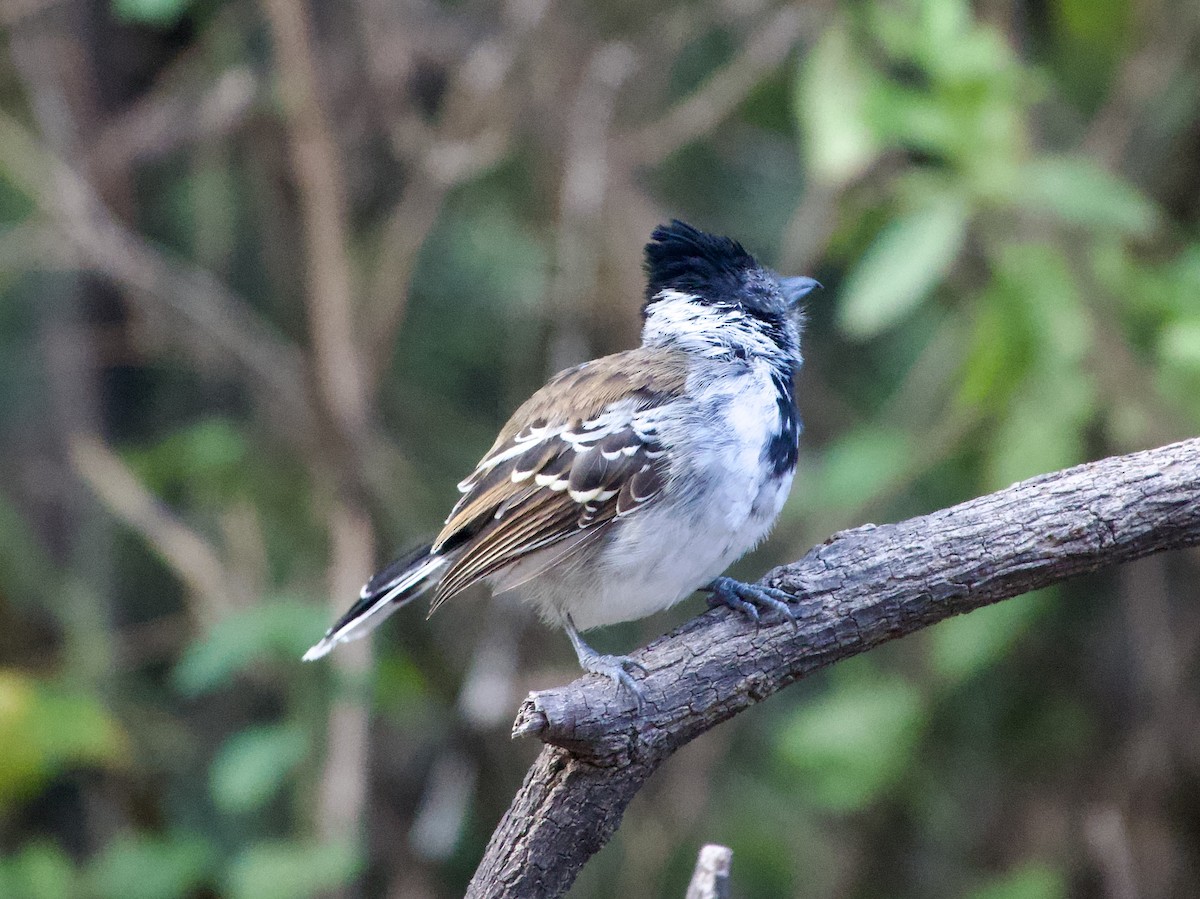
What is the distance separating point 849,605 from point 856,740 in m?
1.82

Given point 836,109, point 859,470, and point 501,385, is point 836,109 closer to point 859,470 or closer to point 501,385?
point 859,470

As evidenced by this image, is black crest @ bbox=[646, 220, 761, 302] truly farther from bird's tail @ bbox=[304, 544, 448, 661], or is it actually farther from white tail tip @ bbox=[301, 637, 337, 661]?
white tail tip @ bbox=[301, 637, 337, 661]

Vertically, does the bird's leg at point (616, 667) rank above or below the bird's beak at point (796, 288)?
below

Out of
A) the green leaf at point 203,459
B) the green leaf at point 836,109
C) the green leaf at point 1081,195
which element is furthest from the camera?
the green leaf at point 203,459

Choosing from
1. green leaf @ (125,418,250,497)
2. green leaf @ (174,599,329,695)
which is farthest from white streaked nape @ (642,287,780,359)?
green leaf @ (125,418,250,497)

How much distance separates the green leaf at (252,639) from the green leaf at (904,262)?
6.29 ft

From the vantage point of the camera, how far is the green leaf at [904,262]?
3.59m

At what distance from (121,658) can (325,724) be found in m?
1.20

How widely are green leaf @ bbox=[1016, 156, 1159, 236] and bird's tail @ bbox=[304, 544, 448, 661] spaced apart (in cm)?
210

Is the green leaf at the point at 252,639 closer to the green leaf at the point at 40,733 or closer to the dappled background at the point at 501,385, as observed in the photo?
the dappled background at the point at 501,385

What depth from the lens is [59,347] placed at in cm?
550

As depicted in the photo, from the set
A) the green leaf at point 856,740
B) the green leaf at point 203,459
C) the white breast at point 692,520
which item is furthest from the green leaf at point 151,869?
the white breast at point 692,520

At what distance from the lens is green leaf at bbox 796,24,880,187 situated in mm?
3850

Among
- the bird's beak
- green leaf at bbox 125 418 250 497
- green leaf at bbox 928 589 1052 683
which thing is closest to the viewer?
the bird's beak
